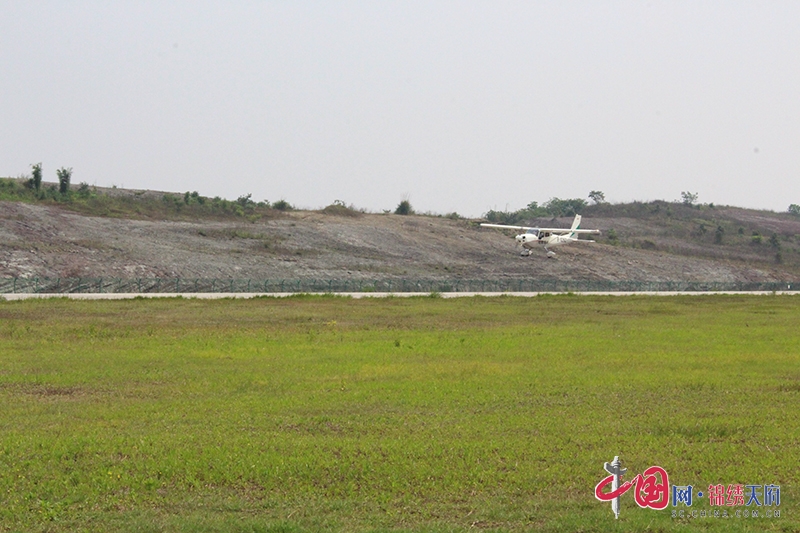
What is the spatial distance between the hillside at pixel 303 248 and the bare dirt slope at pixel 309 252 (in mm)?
139

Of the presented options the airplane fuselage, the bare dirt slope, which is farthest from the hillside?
the airplane fuselage

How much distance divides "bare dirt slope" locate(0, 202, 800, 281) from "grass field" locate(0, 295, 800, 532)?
39186 millimetres

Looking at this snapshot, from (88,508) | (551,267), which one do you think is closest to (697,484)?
(88,508)

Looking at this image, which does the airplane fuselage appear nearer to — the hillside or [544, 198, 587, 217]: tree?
the hillside

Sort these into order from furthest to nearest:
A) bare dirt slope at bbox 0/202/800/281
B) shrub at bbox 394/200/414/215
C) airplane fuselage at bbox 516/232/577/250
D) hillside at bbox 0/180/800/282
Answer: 1. shrub at bbox 394/200/414/215
2. airplane fuselage at bbox 516/232/577/250
3. hillside at bbox 0/180/800/282
4. bare dirt slope at bbox 0/202/800/281

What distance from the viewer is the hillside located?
71.0 meters

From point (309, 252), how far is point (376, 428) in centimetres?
7041

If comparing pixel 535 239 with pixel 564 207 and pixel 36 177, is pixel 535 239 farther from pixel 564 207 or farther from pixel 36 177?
pixel 564 207

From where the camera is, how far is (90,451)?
42.5 ft

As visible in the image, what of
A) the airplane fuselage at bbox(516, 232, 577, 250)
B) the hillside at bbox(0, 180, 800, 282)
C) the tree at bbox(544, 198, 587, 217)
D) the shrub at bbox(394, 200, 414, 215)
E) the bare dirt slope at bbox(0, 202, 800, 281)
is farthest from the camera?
the tree at bbox(544, 198, 587, 217)

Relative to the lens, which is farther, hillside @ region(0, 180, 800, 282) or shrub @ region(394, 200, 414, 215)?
shrub @ region(394, 200, 414, 215)

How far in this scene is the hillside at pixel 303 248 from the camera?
71.0 meters

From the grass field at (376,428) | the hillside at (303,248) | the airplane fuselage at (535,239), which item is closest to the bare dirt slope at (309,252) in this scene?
the hillside at (303,248)

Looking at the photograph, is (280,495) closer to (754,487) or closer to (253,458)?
(253,458)
